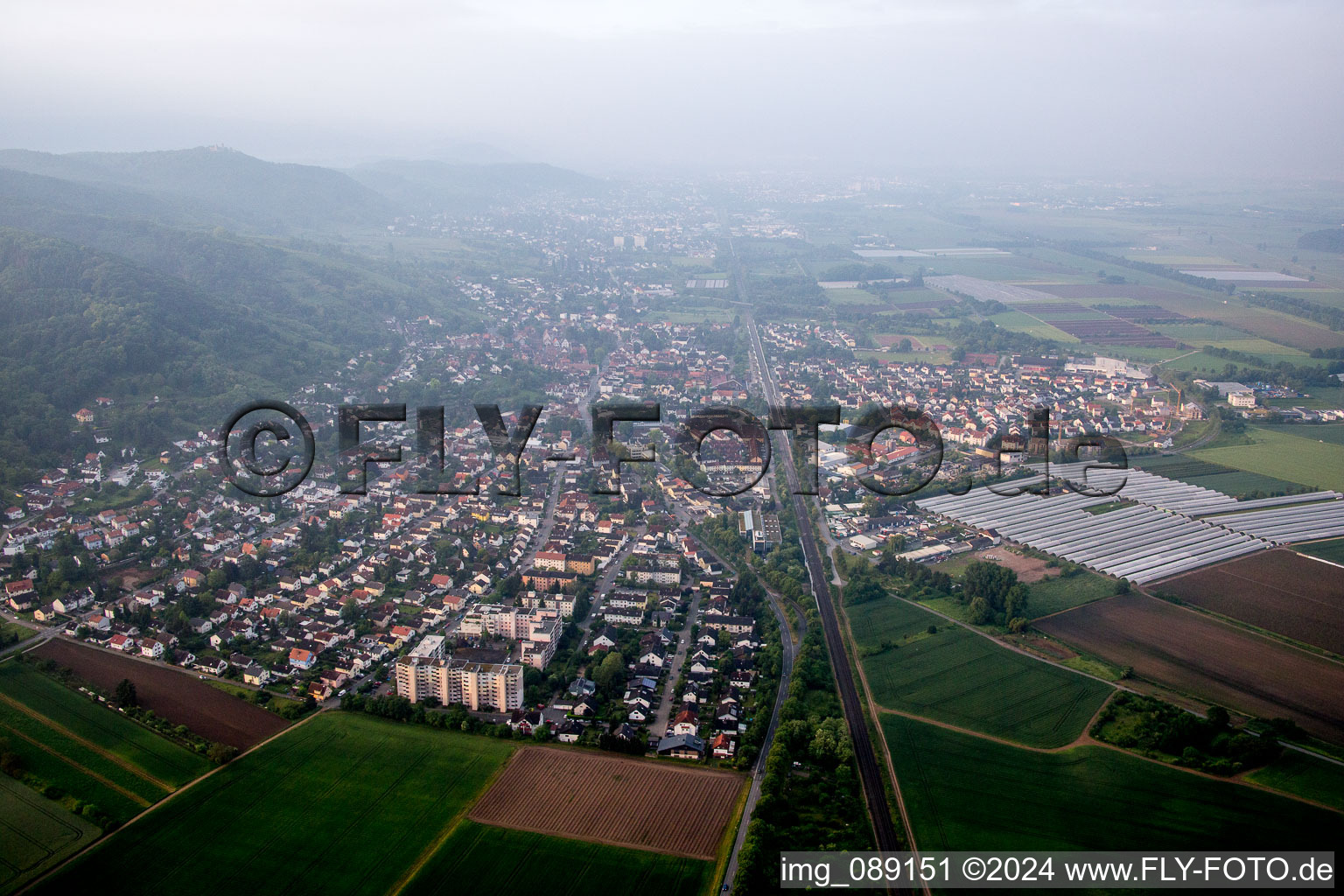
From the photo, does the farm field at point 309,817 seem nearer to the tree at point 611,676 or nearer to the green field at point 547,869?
the green field at point 547,869

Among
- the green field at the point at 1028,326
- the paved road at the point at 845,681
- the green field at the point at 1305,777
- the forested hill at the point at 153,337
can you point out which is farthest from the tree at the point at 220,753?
the green field at the point at 1028,326

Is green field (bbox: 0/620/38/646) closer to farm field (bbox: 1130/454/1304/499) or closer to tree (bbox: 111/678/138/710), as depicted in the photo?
tree (bbox: 111/678/138/710)

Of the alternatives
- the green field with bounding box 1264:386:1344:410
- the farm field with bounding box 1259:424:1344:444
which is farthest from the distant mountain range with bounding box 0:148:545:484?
the green field with bounding box 1264:386:1344:410

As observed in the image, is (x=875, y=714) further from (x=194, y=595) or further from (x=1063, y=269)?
(x=1063, y=269)

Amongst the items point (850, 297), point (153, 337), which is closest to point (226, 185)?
point (153, 337)

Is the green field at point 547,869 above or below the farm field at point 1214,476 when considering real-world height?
below

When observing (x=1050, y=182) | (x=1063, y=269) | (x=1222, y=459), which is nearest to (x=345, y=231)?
(x=1063, y=269)

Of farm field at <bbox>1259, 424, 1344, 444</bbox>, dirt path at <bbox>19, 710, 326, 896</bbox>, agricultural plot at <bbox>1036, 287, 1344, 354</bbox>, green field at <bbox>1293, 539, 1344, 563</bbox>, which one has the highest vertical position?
agricultural plot at <bbox>1036, 287, 1344, 354</bbox>
